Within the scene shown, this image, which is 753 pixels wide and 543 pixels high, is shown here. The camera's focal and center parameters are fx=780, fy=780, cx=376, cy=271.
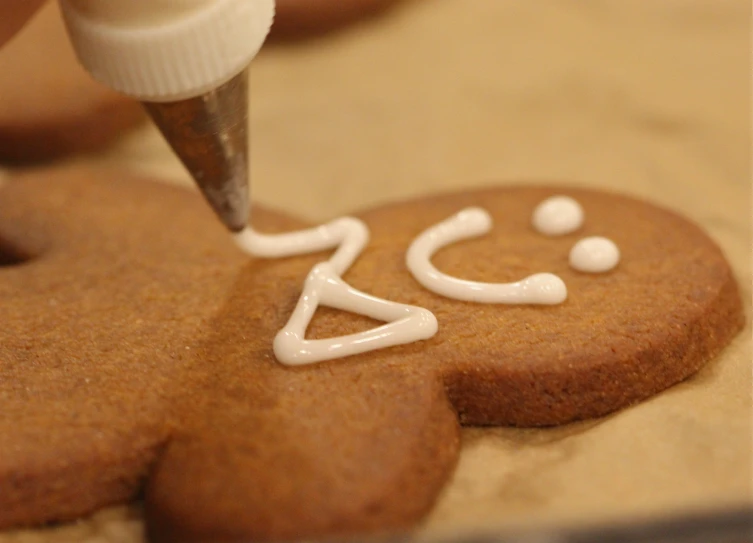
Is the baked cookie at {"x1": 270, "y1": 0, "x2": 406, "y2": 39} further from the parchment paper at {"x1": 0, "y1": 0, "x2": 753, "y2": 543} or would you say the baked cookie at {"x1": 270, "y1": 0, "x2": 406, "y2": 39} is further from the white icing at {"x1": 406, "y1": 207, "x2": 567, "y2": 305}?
the white icing at {"x1": 406, "y1": 207, "x2": 567, "y2": 305}

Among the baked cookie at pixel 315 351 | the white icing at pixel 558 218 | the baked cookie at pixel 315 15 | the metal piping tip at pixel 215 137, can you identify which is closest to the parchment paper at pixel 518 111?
the baked cookie at pixel 315 15

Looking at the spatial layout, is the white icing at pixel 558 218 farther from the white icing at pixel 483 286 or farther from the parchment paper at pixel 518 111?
the parchment paper at pixel 518 111

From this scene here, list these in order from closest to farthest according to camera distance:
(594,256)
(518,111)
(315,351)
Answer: (315,351) → (594,256) → (518,111)

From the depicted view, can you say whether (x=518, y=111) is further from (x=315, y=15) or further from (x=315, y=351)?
(x=315, y=351)

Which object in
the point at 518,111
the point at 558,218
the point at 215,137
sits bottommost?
the point at 518,111

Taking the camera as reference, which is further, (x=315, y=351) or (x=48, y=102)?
(x=48, y=102)

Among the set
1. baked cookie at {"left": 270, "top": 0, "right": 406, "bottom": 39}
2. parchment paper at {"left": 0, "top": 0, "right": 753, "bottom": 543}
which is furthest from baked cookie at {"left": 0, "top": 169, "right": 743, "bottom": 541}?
baked cookie at {"left": 270, "top": 0, "right": 406, "bottom": 39}

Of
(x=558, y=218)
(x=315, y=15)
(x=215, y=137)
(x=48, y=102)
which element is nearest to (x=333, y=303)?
(x=215, y=137)
